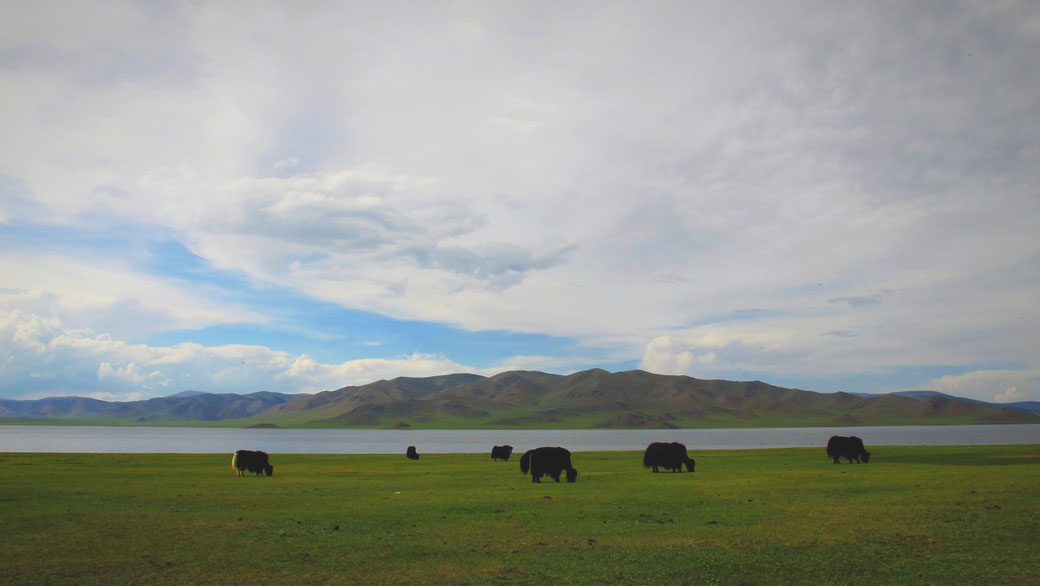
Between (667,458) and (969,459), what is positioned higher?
(667,458)

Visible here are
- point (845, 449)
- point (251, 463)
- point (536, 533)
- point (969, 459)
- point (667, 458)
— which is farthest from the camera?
point (969, 459)

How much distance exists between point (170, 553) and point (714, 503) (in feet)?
61.1

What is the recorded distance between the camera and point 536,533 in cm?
1894

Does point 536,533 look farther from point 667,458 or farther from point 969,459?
point 969,459

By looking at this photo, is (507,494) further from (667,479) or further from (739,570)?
(739,570)

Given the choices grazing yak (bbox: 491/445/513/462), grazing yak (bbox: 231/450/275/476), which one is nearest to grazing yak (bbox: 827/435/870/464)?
grazing yak (bbox: 491/445/513/462)

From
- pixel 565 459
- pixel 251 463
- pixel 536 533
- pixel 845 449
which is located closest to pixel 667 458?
pixel 565 459

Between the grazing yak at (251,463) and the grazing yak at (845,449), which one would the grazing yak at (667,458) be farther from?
the grazing yak at (251,463)

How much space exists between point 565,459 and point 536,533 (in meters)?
17.0

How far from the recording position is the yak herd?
3562cm

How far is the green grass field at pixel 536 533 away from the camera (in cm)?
1415

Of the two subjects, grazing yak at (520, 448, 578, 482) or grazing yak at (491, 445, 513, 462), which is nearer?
grazing yak at (520, 448, 578, 482)

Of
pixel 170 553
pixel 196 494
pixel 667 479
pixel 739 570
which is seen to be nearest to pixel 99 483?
pixel 196 494

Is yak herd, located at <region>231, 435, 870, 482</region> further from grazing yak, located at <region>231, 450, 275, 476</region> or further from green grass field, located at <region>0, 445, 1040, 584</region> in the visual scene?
green grass field, located at <region>0, 445, 1040, 584</region>
